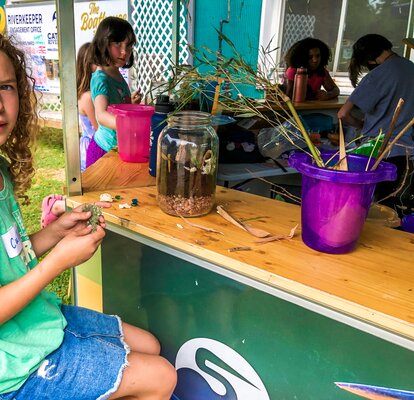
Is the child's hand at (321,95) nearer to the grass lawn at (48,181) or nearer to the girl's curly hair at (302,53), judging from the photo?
the girl's curly hair at (302,53)

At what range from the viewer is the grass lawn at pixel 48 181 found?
269 cm

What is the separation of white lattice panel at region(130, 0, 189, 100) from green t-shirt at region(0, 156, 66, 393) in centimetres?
407

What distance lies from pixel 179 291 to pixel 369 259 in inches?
18.9

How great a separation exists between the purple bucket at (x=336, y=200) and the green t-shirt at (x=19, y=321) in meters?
0.60

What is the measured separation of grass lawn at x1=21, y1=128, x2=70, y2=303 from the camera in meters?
2.69

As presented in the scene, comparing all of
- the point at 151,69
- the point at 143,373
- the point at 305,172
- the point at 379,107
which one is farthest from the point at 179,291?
the point at 151,69

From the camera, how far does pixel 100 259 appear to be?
135 centimetres

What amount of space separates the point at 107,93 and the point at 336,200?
1.68 metres

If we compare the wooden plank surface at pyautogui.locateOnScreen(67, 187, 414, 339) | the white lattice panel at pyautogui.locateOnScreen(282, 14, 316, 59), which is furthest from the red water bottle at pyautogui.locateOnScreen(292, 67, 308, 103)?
the white lattice panel at pyautogui.locateOnScreen(282, 14, 316, 59)

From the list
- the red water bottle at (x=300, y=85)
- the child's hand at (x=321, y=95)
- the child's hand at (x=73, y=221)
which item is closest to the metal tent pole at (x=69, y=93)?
the child's hand at (x=73, y=221)

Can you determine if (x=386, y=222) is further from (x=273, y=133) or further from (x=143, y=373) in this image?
(x=273, y=133)

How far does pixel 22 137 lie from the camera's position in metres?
1.18

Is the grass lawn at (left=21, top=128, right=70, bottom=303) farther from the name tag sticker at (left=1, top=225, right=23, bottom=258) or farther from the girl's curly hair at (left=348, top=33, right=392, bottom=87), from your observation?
the girl's curly hair at (left=348, top=33, right=392, bottom=87)

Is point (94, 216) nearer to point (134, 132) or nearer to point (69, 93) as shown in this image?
point (69, 93)
